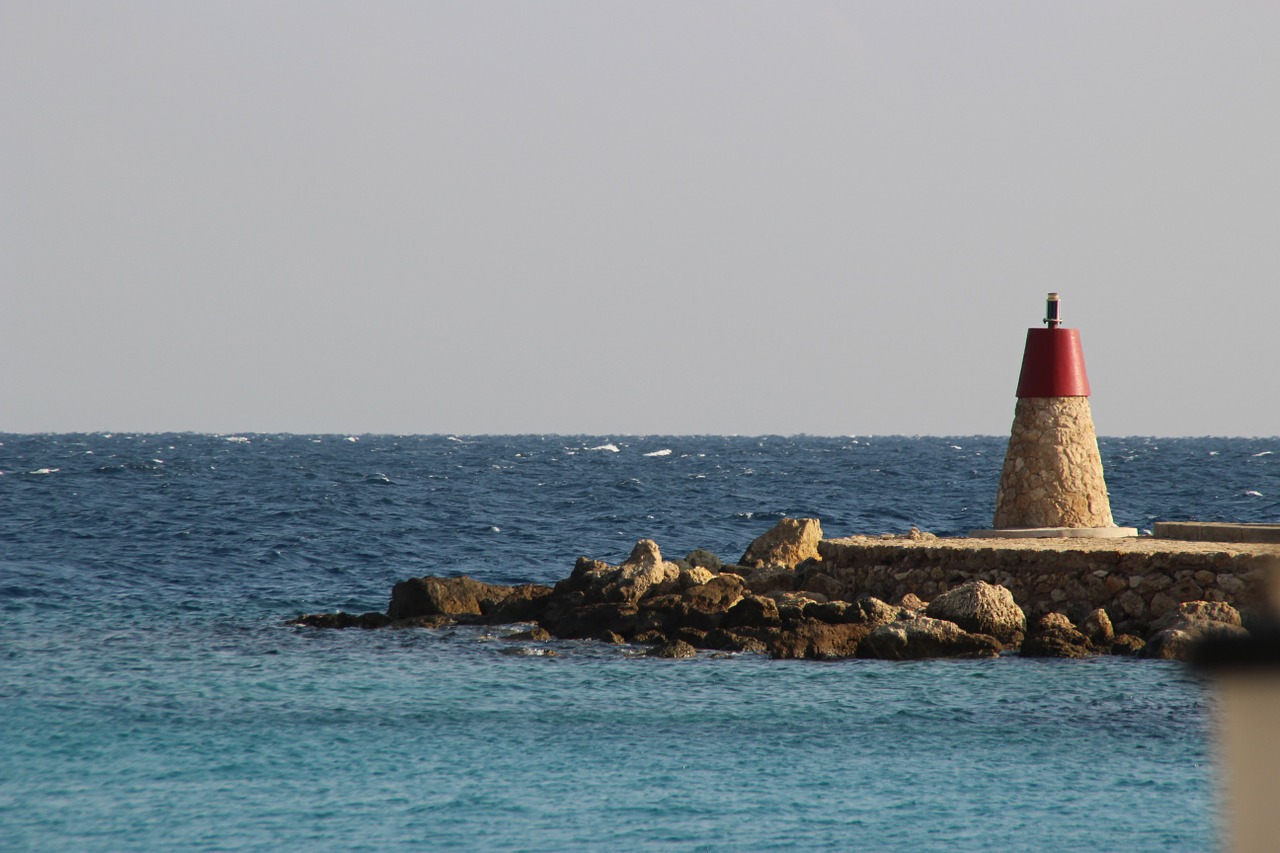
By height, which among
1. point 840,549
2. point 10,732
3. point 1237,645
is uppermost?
point 1237,645

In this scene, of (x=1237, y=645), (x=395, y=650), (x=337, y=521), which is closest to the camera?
(x=1237, y=645)

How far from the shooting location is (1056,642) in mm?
17797

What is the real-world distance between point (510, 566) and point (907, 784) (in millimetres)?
20966

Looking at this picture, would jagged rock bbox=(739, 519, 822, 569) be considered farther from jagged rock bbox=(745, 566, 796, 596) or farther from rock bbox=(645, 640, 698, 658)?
rock bbox=(645, 640, 698, 658)

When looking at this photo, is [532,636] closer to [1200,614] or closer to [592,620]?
[592,620]

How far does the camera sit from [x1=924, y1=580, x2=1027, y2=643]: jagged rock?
730 inches

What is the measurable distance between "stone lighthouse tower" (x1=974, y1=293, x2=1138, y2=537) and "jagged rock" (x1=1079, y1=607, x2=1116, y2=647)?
130 inches

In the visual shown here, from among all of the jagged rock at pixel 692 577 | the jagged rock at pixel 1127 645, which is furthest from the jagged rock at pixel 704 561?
the jagged rock at pixel 1127 645

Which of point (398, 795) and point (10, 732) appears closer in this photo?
point (398, 795)

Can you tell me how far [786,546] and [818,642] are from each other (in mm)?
6208

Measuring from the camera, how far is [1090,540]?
68.8 feet

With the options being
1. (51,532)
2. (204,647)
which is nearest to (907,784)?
(204,647)

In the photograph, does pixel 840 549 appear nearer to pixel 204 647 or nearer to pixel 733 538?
pixel 204 647

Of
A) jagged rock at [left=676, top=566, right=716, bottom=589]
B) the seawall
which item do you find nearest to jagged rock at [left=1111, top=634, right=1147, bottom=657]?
the seawall
